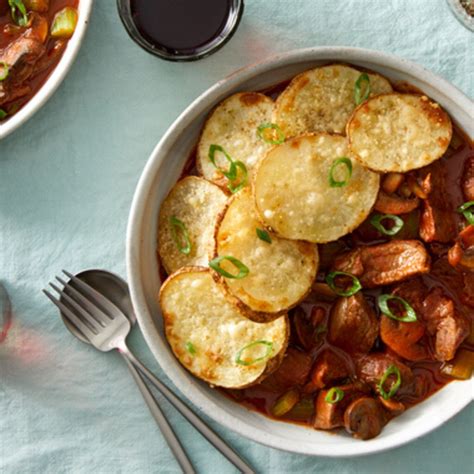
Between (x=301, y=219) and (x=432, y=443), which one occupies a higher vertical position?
(x=301, y=219)

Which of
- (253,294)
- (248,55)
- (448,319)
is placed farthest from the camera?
(248,55)

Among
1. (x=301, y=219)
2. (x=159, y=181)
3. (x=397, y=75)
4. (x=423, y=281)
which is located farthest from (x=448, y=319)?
(x=159, y=181)

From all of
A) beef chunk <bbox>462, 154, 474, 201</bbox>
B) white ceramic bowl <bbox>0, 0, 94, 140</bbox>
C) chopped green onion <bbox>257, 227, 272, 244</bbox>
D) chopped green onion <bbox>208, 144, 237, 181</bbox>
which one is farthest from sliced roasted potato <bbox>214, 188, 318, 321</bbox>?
white ceramic bowl <bbox>0, 0, 94, 140</bbox>

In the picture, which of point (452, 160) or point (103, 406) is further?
point (103, 406)

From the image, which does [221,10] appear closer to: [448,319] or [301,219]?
[301,219]

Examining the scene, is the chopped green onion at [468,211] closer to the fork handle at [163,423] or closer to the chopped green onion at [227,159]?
the chopped green onion at [227,159]

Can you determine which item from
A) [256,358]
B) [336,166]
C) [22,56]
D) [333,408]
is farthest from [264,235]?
[22,56]

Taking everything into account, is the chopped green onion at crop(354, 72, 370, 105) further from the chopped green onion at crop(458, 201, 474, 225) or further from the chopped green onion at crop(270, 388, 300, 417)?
the chopped green onion at crop(270, 388, 300, 417)

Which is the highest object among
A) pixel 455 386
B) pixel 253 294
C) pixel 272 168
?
pixel 272 168
